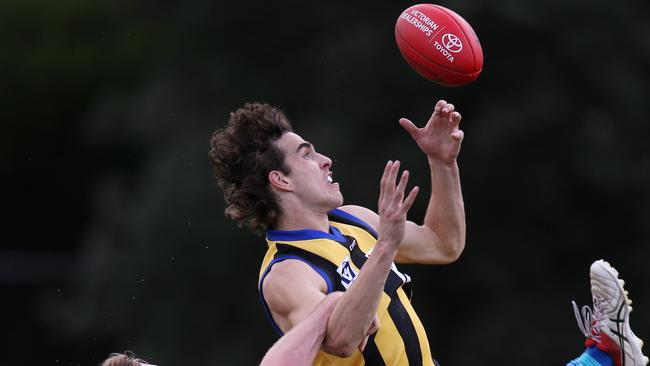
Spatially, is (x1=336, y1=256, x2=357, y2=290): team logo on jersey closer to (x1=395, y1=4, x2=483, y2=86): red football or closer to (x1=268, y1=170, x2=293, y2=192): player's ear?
(x1=268, y1=170, x2=293, y2=192): player's ear

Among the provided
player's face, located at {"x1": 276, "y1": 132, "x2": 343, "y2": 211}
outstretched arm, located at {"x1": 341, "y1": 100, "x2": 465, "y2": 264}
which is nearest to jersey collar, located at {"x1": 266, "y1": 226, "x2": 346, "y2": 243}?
player's face, located at {"x1": 276, "y1": 132, "x2": 343, "y2": 211}

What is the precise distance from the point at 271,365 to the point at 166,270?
8314 millimetres

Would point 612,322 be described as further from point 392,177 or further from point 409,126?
point 392,177

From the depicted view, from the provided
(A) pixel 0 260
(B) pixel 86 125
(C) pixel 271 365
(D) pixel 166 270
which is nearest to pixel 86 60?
(B) pixel 86 125

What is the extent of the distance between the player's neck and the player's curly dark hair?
0.18ft

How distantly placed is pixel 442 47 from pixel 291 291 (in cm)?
133

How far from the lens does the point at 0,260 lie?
14312 mm

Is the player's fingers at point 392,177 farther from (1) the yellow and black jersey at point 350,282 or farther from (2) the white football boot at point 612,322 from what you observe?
(2) the white football boot at point 612,322

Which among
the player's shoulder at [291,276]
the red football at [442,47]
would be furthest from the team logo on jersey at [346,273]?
the red football at [442,47]

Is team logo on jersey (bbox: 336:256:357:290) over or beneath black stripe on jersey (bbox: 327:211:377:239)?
over

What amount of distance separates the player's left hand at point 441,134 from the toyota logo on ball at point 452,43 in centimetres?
23

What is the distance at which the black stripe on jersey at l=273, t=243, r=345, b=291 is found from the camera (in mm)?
5438

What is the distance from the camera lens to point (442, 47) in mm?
5906

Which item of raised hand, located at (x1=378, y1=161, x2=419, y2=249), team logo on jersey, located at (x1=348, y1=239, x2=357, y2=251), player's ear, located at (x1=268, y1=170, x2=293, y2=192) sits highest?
raised hand, located at (x1=378, y1=161, x2=419, y2=249)
